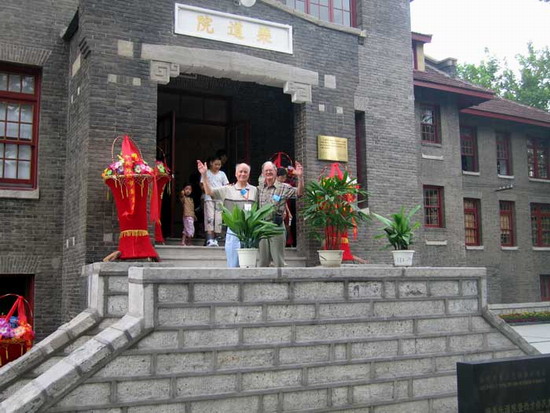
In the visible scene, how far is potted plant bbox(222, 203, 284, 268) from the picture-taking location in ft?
25.0

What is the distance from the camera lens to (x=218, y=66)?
11.9 meters

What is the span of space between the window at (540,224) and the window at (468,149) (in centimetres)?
416

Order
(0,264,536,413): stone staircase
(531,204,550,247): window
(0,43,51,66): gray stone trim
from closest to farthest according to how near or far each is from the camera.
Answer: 1. (0,264,536,413): stone staircase
2. (0,43,51,66): gray stone trim
3. (531,204,550,247): window

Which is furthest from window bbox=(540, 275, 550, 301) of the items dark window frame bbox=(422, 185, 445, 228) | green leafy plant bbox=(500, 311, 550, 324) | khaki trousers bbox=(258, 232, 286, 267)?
khaki trousers bbox=(258, 232, 286, 267)

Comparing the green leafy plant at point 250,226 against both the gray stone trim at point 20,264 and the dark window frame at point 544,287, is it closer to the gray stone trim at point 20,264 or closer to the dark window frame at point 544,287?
the gray stone trim at point 20,264

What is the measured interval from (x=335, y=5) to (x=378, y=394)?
478 inches

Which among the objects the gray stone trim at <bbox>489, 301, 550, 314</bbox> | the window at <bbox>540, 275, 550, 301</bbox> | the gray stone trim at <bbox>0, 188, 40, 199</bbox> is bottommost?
the gray stone trim at <bbox>489, 301, 550, 314</bbox>

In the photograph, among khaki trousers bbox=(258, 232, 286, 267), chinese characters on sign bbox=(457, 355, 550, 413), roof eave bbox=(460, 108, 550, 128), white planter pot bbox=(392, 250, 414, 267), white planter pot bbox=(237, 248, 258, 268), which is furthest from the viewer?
roof eave bbox=(460, 108, 550, 128)

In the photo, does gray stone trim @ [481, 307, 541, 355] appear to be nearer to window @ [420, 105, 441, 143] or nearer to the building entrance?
the building entrance

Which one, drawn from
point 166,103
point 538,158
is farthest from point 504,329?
point 538,158

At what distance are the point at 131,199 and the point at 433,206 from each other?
14.6 metres

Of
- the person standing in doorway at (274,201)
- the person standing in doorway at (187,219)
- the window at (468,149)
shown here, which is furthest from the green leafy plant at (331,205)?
the window at (468,149)

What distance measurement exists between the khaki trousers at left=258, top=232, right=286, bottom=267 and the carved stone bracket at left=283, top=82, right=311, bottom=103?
5080 millimetres

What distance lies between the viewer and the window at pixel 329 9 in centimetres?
1616
